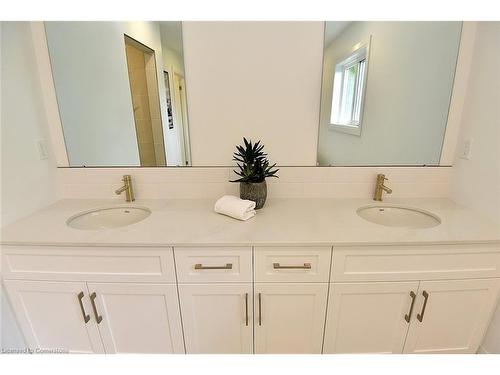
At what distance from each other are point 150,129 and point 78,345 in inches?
46.1

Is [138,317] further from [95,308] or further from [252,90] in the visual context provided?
[252,90]

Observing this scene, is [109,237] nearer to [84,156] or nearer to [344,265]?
[84,156]

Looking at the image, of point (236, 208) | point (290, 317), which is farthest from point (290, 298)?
point (236, 208)

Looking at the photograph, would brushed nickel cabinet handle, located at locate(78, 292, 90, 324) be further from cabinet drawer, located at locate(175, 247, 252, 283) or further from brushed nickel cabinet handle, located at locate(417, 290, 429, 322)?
brushed nickel cabinet handle, located at locate(417, 290, 429, 322)

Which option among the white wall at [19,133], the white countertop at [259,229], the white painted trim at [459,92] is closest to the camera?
the white countertop at [259,229]

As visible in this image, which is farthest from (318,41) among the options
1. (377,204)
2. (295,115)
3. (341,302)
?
(341,302)

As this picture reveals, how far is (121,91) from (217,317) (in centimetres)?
130

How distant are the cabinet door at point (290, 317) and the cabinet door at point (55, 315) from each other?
2.57 feet

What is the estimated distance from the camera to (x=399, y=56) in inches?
50.1

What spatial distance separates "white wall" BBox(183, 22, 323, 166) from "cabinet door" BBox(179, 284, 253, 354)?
0.71 metres

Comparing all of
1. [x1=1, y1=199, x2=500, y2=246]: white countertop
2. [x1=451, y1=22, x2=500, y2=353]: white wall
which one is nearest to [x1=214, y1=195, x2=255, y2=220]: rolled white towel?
[x1=1, y1=199, x2=500, y2=246]: white countertop

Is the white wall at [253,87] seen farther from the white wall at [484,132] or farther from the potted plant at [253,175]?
the white wall at [484,132]

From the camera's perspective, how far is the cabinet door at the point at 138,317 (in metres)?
1.04

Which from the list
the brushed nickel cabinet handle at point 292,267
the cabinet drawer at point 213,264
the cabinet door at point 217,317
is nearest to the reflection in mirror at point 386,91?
the brushed nickel cabinet handle at point 292,267
